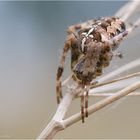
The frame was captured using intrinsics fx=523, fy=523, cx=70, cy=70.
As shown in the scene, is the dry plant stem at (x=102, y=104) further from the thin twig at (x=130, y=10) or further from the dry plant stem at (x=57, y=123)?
the thin twig at (x=130, y=10)

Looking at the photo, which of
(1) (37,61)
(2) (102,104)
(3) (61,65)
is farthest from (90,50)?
(1) (37,61)

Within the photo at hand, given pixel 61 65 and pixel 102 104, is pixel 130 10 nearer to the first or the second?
pixel 61 65

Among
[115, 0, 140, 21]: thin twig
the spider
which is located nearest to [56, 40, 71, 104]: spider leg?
the spider

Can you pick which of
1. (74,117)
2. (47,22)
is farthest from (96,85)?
(47,22)

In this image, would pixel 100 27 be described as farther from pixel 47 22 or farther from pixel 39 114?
pixel 47 22

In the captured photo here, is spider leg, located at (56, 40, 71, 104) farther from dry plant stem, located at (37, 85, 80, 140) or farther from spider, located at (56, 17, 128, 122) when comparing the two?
dry plant stem, located at (37, 85, 80, 140)
